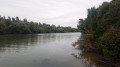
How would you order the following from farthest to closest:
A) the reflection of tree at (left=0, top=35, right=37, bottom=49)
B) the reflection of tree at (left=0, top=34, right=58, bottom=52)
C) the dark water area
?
the reflection of tree at (left=0, top=35, right=37, bottom=49)
the reflection of tree at (left=0, top=34, right=58, bottom=52)
the dark water area

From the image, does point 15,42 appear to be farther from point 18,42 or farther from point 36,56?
point 36,56

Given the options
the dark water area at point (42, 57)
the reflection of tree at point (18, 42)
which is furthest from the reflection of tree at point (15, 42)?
the dark water area at point (42, 57)

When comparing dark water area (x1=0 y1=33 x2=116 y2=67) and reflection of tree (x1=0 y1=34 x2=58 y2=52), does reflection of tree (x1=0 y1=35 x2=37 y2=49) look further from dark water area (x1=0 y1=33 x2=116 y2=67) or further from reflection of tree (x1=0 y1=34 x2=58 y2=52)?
dark water area (x1=0 y1=33 x2=116 y2=67)

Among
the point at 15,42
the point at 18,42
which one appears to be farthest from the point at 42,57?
the point at 15,42

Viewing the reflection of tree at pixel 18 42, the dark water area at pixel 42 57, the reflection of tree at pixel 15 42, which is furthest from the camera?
the reflection of tree at pixel 15 42

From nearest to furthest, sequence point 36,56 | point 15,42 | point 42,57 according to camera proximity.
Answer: point 42,57 < point 36,56 < point 15,42

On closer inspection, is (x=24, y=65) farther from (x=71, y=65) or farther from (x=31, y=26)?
(x=31, y=26)

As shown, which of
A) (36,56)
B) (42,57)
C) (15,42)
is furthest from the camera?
(15,42)

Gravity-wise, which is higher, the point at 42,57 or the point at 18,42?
the point at 18,42

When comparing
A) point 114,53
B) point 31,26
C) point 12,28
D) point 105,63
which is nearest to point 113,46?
point 114,53

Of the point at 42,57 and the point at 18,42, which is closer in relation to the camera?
the point at 42,57

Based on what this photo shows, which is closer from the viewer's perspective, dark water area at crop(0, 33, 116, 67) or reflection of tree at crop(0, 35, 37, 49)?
dark water area at crop(0, 33, 116, 67)

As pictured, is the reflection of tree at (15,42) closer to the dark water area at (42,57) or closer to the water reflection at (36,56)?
the water reflection at (36,56)

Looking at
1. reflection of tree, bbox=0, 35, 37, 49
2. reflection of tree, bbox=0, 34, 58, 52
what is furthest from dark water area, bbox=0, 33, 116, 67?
reflection of tree, bbox=0, 35, 37, 49
